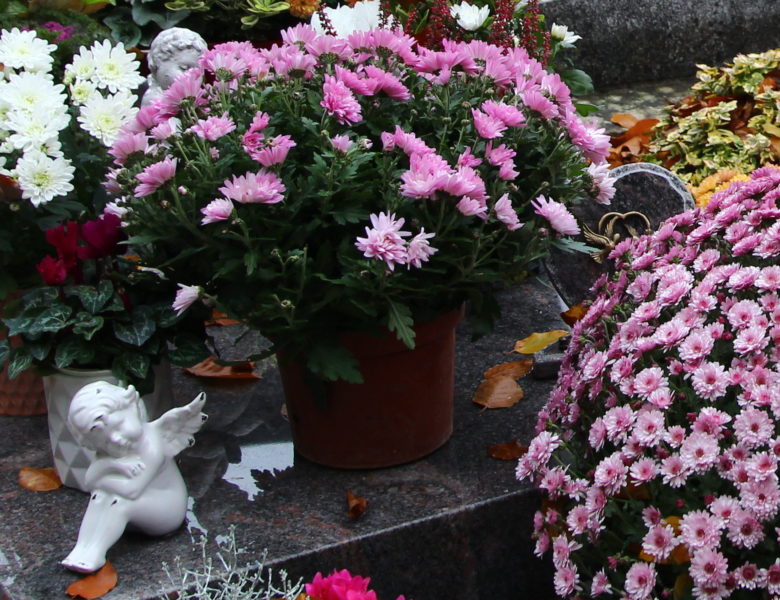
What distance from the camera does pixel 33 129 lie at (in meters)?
2.50

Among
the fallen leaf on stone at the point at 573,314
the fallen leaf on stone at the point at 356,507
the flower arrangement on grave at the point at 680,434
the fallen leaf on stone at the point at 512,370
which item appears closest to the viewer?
the flower arrangement on grave at the point at 680,434

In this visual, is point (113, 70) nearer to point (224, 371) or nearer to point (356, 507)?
point (224, 371)

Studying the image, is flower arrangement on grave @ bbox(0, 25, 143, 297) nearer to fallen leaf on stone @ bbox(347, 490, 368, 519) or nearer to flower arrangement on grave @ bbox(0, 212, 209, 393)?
flower arrangement on grave @ bbox(0, 212, 209, 393)

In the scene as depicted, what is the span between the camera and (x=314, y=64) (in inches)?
97.1

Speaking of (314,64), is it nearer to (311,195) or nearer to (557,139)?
(311,195)

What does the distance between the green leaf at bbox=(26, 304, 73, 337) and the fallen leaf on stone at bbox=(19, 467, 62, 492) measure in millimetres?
378

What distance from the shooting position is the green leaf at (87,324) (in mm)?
2393

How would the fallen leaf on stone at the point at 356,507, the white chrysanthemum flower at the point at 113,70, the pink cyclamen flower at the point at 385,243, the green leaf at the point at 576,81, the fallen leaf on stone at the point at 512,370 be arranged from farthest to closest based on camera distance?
the green leaf at the point at 576,81 → the fallen leaf on stone at the point at 512,370 → the white chrysanthemum flower at the point at 113,70 → the fallen leaf on stone at the point at 356,507 → the pink cyclamen flower at the point at 385,243

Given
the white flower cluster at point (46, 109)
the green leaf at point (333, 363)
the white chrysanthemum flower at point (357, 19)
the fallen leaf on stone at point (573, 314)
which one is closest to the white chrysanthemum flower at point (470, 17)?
the white chrysanthemum flower at point (357, 19)

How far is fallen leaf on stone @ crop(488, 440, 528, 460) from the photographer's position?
264cm

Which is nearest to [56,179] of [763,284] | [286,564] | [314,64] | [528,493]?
[314,64]

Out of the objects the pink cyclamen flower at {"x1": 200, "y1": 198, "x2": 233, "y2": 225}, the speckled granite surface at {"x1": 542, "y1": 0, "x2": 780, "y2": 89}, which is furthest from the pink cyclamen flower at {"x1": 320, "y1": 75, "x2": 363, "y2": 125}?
the speckled granite surface at {"x1": 542, "y1": 0, "x2": 780, "y2": 89}

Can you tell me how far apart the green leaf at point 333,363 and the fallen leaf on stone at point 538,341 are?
0.90 metres

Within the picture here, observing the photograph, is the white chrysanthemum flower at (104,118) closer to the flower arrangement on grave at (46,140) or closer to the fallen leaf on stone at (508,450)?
the flower arrangement on grave at (46,140)
